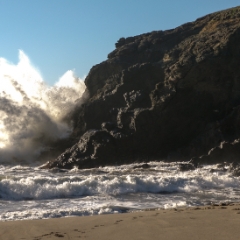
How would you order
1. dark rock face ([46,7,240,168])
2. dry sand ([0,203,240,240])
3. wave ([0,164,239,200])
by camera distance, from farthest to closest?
1. dark rock face ([46,7,240,168])
2. wave ([0,164,239,200])
3. dry sand ([0,203,240,240])

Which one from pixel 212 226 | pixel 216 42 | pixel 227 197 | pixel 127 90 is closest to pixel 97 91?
pixel 127 90

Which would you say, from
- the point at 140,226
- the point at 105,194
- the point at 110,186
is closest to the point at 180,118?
the point at 110,186

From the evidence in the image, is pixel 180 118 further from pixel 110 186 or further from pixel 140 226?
pixel 140 226

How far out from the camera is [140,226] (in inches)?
320

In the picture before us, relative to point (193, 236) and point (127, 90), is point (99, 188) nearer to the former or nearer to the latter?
point (193, 236)

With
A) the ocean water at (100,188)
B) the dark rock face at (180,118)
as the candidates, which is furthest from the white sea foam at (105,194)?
the dark rock face at (180,118)

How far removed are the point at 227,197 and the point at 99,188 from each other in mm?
4430

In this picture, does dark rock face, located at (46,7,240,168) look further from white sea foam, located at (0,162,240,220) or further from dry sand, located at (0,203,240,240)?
dry sand, located at (0,203,240,240)

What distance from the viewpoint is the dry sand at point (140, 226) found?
7350mm

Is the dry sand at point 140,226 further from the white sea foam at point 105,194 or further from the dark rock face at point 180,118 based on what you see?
the dark rock face at point 180,118

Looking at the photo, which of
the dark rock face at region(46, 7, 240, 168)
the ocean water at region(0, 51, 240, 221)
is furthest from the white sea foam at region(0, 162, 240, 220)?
the dark rock face at region(46, 7, 240, 168)

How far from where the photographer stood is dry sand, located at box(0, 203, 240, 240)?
735 centimetres

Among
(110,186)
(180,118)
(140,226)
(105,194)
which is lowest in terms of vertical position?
(140,226)

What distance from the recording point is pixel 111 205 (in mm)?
11375
